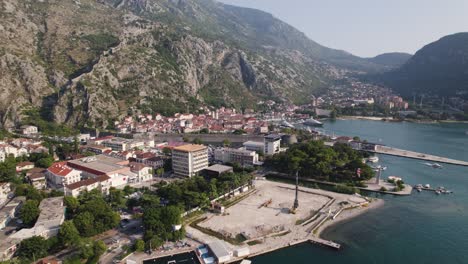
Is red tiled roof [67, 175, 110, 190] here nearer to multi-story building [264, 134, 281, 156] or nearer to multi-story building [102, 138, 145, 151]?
multi-story building [102, 138, 145, 151]

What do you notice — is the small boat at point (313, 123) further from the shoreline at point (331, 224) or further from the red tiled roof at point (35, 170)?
the red tiled roof at point (35, 170)

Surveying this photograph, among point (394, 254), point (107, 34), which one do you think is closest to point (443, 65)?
point (107, 34)

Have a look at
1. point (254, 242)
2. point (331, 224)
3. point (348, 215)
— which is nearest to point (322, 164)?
point (348, 215)

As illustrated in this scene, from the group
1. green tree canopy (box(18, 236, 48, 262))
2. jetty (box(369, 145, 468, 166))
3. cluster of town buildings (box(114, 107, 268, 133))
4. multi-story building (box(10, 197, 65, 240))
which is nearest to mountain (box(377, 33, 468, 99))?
jetty (box(369, 145, 468, 166))

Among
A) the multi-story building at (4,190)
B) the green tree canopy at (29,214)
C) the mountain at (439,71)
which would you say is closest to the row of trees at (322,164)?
the green tree canopy at (29,214)

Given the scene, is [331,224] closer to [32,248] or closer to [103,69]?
[32,248]

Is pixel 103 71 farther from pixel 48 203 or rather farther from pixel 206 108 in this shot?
pixel 48 203

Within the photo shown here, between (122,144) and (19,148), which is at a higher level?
(19,148)
